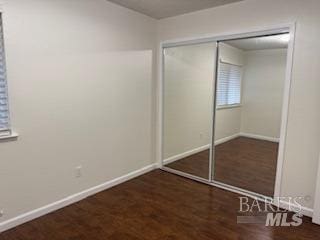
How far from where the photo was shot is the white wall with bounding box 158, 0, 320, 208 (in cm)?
233

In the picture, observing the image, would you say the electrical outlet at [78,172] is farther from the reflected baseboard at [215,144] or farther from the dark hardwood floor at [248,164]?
the dark hardwood floor at [248,164]

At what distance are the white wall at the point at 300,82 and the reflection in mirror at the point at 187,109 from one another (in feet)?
2.84

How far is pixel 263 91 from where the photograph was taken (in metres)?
3.09

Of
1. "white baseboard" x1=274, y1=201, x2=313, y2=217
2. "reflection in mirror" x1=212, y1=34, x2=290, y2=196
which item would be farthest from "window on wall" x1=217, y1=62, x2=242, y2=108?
"white baseboard" x1=274, y1=201, x2=313, y2=217

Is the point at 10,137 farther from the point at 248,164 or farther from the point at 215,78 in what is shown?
the point at 248,164

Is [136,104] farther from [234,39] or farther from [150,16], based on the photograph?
[234,39]

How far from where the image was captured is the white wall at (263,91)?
282 centimetres

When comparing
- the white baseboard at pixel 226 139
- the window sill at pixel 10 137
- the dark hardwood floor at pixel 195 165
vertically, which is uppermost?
the window sill at pixel 10 137

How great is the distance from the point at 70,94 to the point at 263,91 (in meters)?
2.47

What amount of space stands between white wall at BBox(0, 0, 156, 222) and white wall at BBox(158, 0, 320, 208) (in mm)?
1517

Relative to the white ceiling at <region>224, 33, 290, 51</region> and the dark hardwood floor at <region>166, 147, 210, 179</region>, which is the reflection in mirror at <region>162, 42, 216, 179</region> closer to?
the dark hardwood floor at <region>166, 147, 210, 179</region>

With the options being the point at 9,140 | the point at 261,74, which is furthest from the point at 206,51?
the point at 9,140

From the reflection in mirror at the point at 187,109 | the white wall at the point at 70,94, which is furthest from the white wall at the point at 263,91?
the white wall at the point at 70,94

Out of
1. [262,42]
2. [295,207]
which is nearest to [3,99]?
[262,42]
